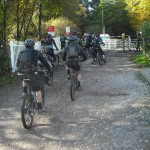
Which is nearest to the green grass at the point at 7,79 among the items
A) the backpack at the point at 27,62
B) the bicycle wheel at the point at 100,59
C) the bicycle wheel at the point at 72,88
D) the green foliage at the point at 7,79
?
the green foliage at the point at 7,79

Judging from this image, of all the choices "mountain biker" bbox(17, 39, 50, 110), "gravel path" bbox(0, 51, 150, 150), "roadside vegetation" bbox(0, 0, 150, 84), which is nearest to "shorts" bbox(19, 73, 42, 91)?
"mountain biker" bbox(17, 39, 50, 110)

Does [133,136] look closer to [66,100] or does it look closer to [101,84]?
[66,100]

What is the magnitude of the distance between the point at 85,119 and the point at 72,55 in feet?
9.48

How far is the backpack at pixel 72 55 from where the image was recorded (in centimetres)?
1096

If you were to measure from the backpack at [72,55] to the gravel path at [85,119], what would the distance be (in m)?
0.99

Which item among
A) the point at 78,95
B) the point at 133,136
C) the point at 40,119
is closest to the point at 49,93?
the point at 78,95

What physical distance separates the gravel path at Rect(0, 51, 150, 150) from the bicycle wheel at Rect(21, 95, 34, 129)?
0.52 feet

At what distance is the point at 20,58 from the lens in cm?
822

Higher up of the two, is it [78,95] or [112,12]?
[112,12]

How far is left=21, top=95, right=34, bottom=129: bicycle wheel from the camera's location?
7.71m

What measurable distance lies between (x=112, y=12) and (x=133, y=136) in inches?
2411

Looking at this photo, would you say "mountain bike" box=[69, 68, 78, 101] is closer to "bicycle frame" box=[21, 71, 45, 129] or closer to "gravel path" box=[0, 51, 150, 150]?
"gravel path" box=[0, 51, 150, 150]

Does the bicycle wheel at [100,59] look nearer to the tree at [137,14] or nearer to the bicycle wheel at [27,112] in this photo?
the bicycle wheel at [27,112]

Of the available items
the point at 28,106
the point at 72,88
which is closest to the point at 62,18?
the point at 72,88
